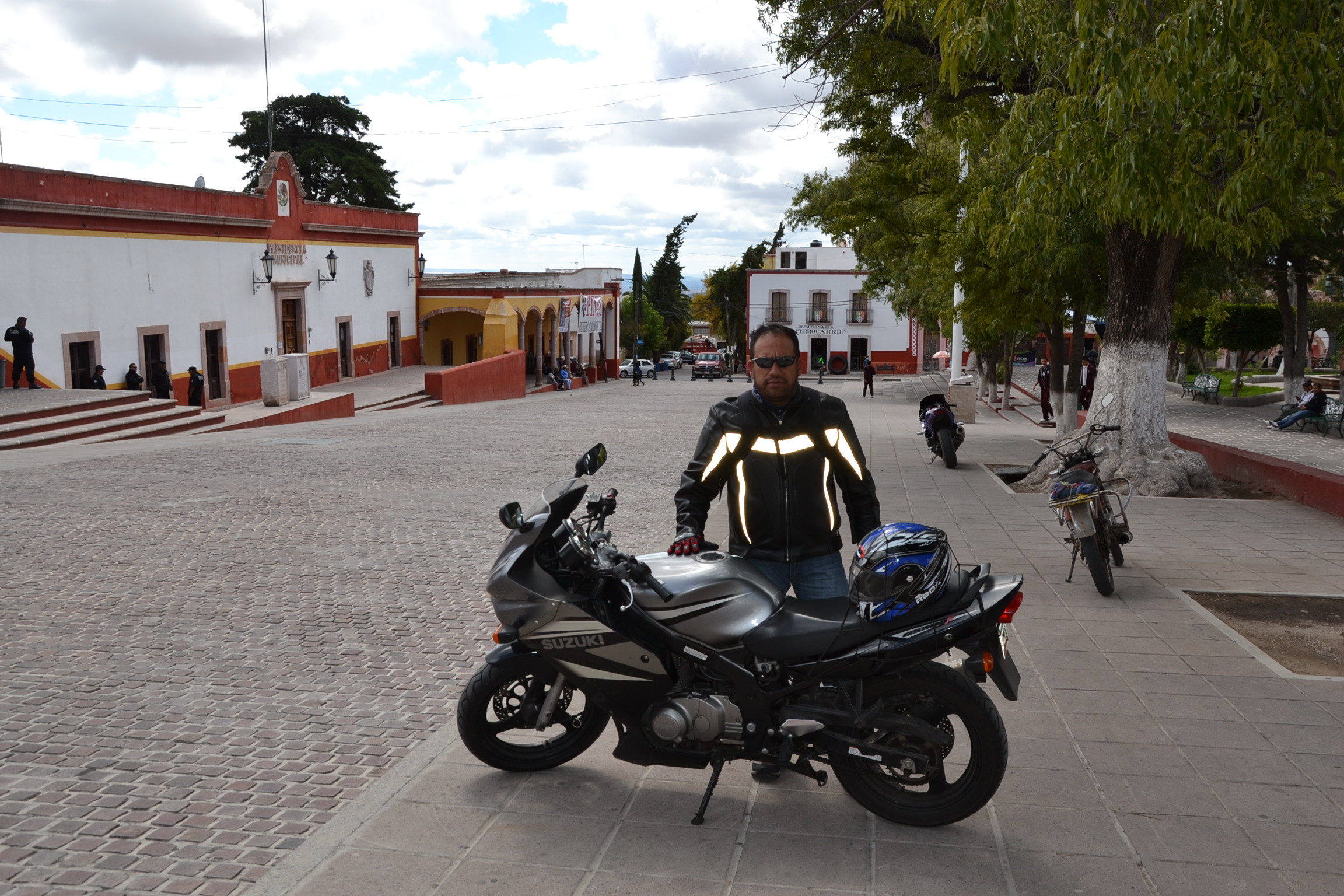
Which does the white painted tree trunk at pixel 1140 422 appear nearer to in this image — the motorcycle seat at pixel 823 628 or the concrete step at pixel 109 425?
the motorcycle seat at pixel 823 628

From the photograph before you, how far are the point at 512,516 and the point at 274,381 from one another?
23.0 metres

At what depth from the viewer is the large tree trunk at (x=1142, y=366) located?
1180 cm

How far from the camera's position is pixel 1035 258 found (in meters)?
15.0

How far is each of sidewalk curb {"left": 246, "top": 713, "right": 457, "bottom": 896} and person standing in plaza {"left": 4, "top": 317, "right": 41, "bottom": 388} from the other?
1799cm

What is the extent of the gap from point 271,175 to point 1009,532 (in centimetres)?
2637

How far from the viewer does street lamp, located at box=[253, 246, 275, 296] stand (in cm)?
2927

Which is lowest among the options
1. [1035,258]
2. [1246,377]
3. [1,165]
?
[1246,377]

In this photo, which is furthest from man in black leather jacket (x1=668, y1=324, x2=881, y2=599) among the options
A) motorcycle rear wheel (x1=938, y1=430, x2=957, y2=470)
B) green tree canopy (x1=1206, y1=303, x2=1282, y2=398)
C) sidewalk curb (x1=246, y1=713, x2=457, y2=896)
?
green tree canopy (x1=1206, y1=303, x2=1282, y2=398)

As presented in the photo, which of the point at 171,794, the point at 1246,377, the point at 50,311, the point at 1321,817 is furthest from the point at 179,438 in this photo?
the point at 1246,377

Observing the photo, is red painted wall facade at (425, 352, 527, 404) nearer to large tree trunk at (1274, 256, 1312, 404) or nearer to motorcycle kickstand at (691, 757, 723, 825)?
large tree trunk at (1274, 256, 1312, 404)

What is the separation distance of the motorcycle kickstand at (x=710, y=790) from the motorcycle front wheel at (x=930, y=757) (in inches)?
15.5

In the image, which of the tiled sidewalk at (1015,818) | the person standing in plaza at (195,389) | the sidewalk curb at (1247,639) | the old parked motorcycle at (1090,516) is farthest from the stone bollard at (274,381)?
the tiled sidewalk at (1015,818)

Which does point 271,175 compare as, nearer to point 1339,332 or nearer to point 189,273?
point 189,273

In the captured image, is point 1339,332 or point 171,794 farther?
point 1339,332
